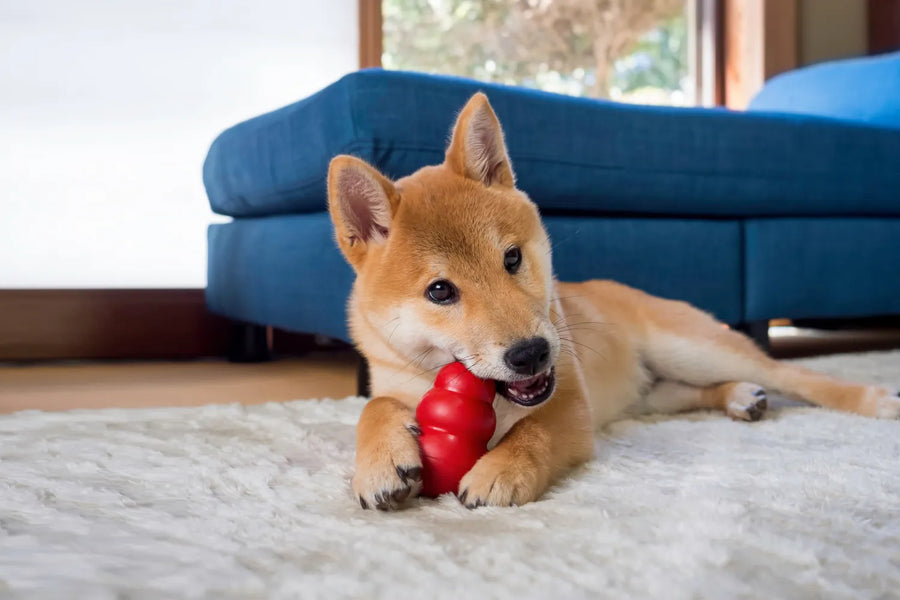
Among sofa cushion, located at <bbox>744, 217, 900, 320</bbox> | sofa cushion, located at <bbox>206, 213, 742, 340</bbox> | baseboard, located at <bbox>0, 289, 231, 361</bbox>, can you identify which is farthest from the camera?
baseboard, located at <bbox>0, 289, 231, 361</bbox>

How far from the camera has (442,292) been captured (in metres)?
1.24

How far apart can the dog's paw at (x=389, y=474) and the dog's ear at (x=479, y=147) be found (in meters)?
0.54

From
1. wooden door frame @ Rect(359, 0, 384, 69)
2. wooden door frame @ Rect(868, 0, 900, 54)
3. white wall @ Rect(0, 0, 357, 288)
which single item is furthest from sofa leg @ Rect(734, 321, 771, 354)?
wooden door frame @ Rect(868, 0, 900, 54)

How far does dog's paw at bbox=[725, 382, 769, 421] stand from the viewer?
172cm

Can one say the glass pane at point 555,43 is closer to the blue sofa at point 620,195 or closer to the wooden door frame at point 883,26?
the wooden door frame at point 883,26

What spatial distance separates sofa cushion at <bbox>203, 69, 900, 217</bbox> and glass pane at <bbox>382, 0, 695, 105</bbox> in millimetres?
1558

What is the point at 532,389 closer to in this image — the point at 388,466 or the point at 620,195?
the point at 388,466

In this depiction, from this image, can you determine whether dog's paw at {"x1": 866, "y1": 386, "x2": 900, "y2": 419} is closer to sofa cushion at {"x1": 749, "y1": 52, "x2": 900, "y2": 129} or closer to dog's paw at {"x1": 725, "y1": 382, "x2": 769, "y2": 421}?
dog's paw at {"x1": 725, "y1": 382, "x2": 769, "y2": 421}

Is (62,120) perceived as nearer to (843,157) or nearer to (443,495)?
(443,495)

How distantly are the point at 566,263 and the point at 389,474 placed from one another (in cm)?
131

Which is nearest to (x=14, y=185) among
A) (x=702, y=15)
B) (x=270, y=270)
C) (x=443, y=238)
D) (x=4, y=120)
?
(x=4, y=120)

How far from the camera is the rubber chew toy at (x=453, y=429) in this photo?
116 cm

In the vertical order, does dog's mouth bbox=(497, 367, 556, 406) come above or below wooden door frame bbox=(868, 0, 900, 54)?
below

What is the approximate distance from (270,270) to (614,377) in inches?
49.7
